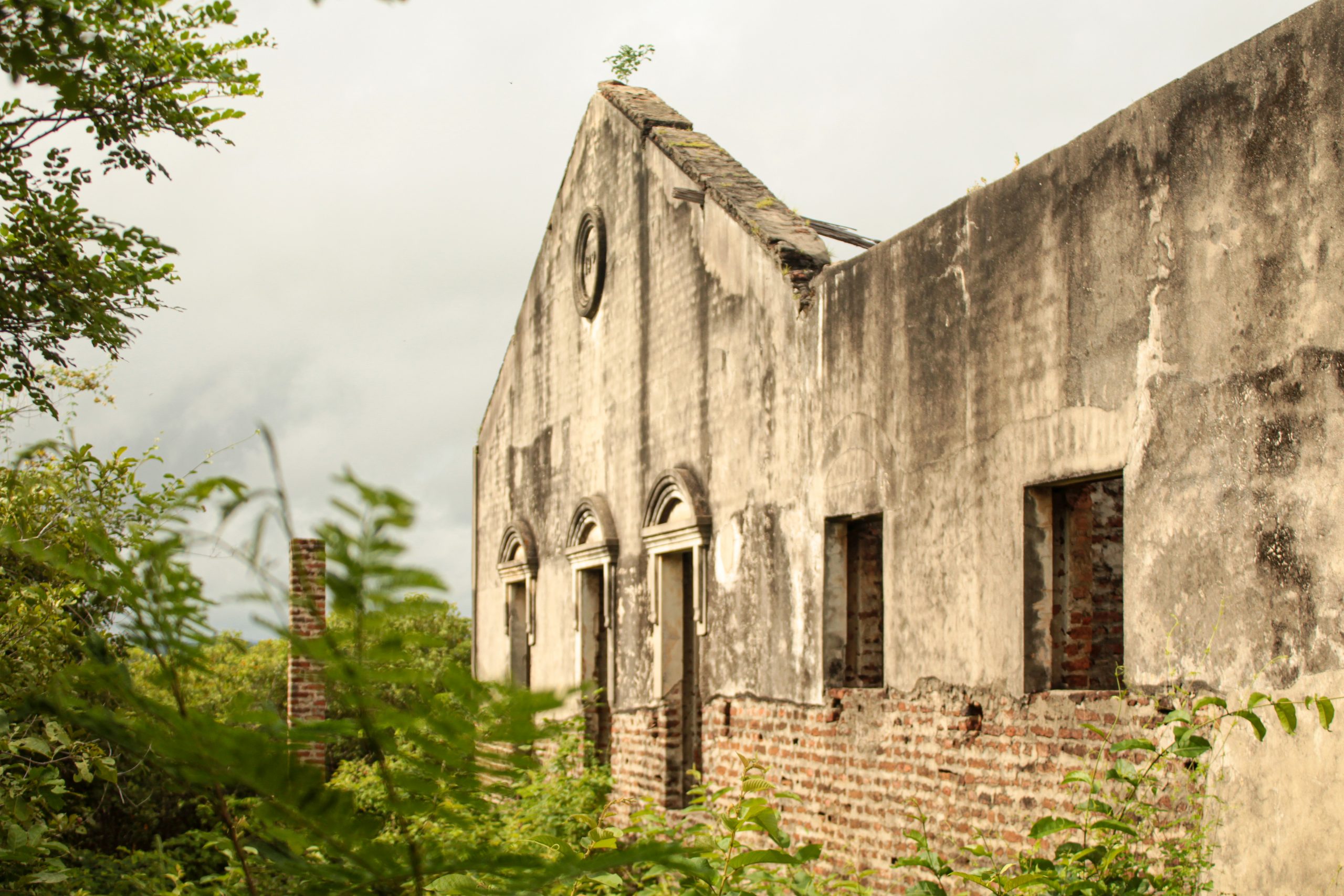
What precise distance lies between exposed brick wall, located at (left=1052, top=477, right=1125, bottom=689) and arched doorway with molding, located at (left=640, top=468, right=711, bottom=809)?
12.0 ft

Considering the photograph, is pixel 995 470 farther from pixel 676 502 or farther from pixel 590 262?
pixel 590 262

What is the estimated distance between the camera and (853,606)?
802cm

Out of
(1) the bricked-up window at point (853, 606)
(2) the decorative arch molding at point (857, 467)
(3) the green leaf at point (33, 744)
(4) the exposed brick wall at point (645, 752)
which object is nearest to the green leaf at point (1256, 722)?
(2) the decorative arch molding at point (857, 467)

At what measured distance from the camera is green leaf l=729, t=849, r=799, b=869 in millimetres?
2469

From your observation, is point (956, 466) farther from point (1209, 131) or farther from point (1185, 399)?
point (1209, 131)

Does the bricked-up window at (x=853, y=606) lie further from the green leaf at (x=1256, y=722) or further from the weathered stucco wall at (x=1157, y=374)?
the green leaf at (x=1256, y=722)

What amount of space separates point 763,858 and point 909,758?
4651mm

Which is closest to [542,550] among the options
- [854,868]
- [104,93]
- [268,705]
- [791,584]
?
[791,584]

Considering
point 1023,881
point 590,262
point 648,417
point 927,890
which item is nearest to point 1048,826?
point 1023,881

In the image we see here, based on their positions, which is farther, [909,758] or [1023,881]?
[909,758]

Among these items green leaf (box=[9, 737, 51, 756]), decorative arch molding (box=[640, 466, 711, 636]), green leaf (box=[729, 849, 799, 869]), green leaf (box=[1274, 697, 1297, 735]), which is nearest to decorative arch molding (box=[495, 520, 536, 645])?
decorative arch molding (box=[640, 466, 711, 636])

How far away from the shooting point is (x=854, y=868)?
715 centimetres

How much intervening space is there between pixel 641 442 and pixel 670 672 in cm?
203

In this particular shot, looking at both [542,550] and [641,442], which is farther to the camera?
[542,550]
